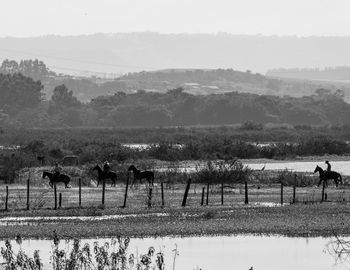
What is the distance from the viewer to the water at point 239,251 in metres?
25.5

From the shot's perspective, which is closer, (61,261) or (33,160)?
(61,261)

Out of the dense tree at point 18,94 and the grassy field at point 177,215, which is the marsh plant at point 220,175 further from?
the dense tree at point 18,94

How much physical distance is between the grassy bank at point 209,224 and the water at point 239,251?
865 millimetres

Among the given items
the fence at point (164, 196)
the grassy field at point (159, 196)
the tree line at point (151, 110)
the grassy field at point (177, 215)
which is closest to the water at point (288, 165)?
the fence at point (164, 196)

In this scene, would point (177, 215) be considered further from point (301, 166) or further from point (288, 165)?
point (288, 165)

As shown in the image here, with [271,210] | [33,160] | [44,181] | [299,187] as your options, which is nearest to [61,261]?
[271,210]

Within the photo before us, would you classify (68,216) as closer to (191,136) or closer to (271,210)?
(271,210)

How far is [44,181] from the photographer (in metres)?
51.0

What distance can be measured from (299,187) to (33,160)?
20.6m

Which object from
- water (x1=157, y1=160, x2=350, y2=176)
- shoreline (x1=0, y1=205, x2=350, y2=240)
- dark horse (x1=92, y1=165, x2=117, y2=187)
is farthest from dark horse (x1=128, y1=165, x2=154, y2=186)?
water (x1=157, y1=160, x2=350, y2=176)

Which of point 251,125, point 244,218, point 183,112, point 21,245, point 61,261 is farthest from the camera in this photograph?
→ point 183,112

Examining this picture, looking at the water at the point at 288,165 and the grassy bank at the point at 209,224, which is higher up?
the grassy bank at the point at 209,224

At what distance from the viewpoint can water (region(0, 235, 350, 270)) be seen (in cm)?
2545

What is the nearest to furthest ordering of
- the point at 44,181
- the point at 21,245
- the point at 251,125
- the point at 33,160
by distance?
the point at 21,245
the point at 44,181
the point at 33,160
the point at 251,125
